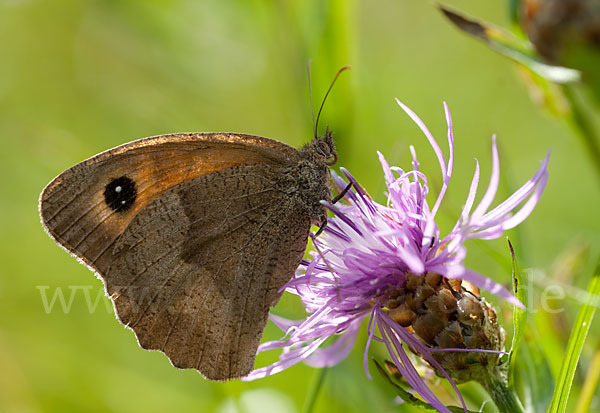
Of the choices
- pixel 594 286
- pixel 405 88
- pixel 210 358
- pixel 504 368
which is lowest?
pixel 504 368

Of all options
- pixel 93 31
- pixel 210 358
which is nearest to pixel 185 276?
pixel 210 358

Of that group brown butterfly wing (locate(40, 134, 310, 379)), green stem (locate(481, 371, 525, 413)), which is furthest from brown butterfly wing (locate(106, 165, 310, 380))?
green stem (locate(481, 371, 525, 413))

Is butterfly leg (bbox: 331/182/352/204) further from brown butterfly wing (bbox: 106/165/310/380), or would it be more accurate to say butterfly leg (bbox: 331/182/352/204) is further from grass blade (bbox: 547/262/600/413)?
grass blade (bbox: 547/262/600/413)

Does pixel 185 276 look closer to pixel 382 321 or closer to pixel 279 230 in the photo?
pixel 279 230

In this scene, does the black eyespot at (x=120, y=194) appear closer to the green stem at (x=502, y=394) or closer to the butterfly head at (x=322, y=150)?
the butterfly head at (x=322, y=150)

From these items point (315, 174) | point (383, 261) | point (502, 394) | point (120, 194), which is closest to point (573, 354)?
point (502, 394)

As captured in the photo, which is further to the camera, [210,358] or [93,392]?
[93,392]

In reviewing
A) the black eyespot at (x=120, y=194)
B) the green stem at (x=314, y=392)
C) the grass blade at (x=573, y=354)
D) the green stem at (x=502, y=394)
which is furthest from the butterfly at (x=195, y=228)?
the grass blade at (x=573, y=354)
